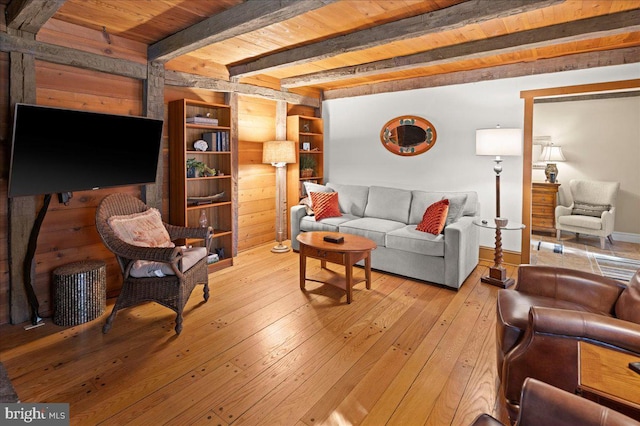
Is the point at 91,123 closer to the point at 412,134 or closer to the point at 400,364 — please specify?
the point at 400,364

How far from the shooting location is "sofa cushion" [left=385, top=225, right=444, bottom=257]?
3.67 metres

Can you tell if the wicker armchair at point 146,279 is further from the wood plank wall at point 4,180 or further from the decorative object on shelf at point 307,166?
Result: the decorative object on shelf at point 307,166

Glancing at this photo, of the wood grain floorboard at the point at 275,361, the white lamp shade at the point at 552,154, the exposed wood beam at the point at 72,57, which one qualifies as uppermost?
the exposed wood beam at the point at 72,57

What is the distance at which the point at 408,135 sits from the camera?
5031 mm

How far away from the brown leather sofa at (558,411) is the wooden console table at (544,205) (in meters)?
5.26

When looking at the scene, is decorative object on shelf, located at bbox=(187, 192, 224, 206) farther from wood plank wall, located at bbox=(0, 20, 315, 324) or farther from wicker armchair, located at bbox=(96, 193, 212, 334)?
wicker armchair, located at bbox=(96, 193, 212, 334)

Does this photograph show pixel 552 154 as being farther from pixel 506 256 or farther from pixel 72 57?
pixel 72 57

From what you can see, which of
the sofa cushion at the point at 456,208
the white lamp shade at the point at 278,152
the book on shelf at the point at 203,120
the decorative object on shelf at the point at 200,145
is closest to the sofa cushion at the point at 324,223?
the white lamp shade at the point at 278,152

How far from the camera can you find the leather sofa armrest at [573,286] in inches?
83.1

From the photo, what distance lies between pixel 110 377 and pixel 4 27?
266 centimetres

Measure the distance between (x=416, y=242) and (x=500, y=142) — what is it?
134 centimetres

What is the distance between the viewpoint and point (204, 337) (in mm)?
2699

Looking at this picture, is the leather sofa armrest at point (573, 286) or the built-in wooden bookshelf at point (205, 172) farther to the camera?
the built-in wooden bookshelf at point (205, 172)

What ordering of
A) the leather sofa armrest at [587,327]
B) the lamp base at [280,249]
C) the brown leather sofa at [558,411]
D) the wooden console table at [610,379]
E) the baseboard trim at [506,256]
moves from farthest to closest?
the lamp base at [280,249] < the baseboard trim at [506,256] < the leather sofa armrest at [587,327] < the wooden console table at [610,379] < the brown leather sofa at [558,411]
